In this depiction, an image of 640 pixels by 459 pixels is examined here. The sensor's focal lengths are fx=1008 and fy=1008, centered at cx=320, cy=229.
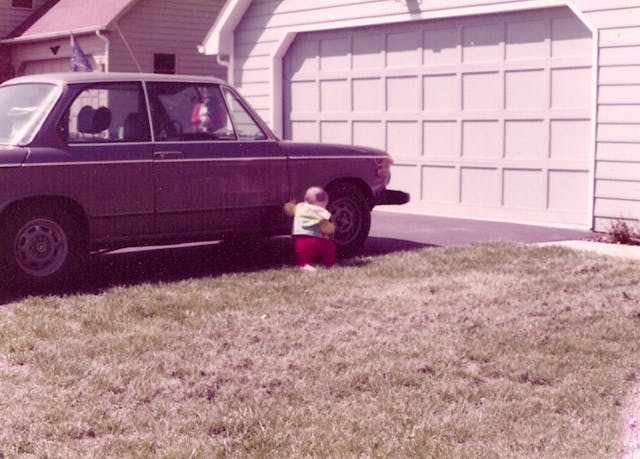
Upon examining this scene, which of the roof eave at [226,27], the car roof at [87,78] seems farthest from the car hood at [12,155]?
the roof eave at [226,27]

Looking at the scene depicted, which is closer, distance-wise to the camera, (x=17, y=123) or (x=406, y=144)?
(x=17, y=123)

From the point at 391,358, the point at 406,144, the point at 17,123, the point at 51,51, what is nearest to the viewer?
the point at 391,358

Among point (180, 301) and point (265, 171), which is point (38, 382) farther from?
point (265, 171)

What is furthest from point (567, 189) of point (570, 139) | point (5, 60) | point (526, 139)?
point (5, 60)

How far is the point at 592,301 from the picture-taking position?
716 centimetres

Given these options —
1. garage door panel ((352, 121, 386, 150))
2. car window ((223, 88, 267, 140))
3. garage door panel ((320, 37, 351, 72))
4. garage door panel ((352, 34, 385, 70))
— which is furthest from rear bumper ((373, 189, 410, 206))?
garage door panel ((320, 37, 351, 72))

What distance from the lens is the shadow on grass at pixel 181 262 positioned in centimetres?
808

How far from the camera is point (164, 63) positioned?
73.5ft

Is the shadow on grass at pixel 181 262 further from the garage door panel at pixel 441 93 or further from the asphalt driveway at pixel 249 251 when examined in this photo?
the garage door panel at pixel 441 93

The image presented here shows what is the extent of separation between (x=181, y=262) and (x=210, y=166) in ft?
3.89

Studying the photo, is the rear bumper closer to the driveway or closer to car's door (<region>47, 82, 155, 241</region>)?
the driveway

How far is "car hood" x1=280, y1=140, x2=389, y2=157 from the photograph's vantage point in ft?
30.0

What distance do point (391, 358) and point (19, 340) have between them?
222 cm

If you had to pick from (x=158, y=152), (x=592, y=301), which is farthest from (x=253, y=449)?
(x=158, y=152)
